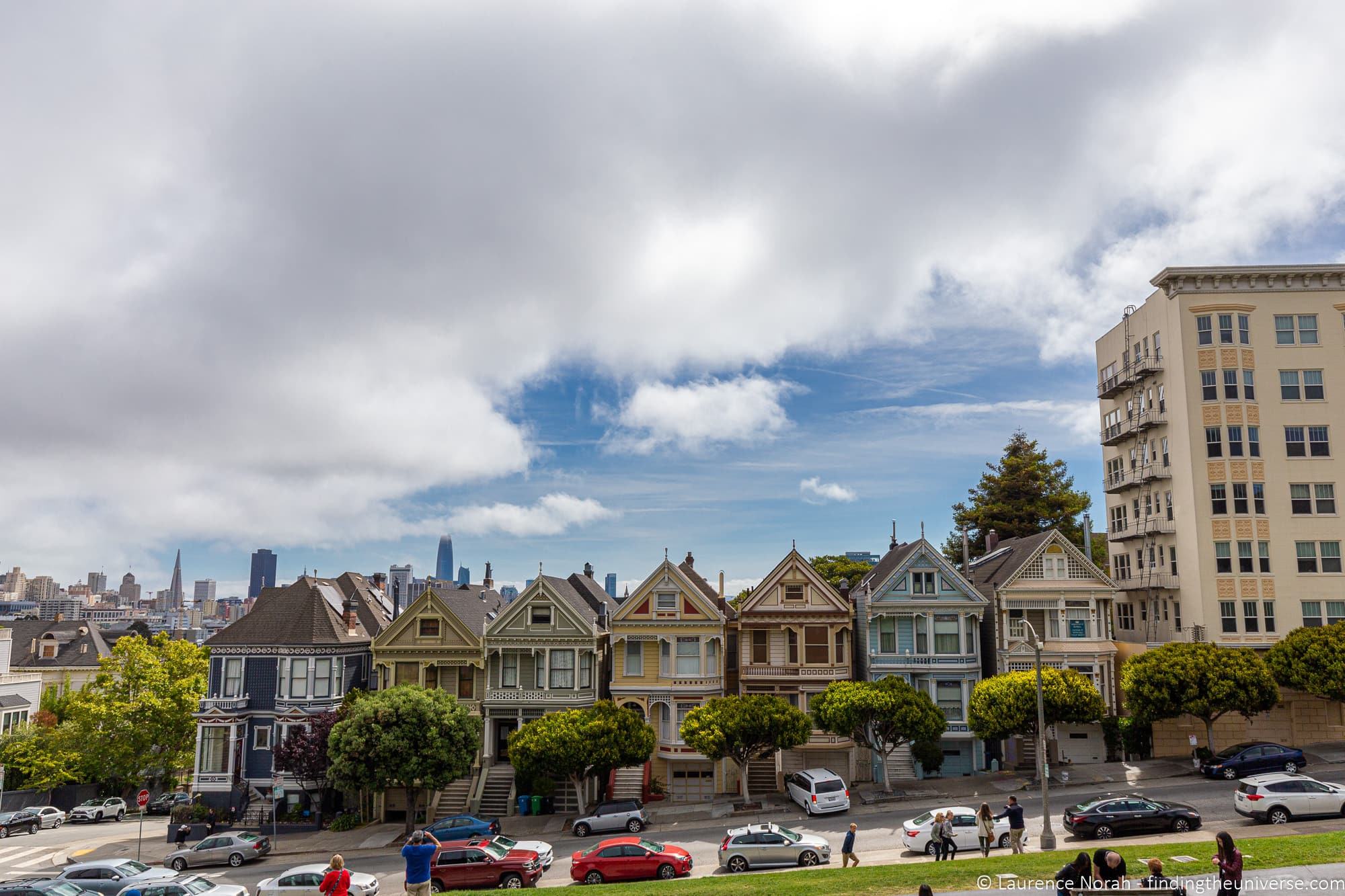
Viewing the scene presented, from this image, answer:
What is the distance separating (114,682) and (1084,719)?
56.6m

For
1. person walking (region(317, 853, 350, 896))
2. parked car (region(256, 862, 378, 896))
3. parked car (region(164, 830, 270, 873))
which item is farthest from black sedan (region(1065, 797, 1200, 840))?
parked car (region(164, 830, 270, 873))

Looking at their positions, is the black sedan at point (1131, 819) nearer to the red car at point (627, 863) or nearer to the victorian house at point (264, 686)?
the red car at point (627, 863)

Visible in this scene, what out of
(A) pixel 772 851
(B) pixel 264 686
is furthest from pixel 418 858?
(B) pixel 264 686

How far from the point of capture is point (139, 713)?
2110 inches

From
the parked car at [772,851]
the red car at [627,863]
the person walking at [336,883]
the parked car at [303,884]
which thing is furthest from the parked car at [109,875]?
the parked car at [772,851]

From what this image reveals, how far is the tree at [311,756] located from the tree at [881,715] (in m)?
24.8

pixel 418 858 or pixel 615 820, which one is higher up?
pixel 418 858

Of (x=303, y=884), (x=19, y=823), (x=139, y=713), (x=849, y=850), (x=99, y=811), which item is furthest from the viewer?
(x=99, y=811)

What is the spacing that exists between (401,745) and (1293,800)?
36039 mm

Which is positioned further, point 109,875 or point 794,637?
point 794,637

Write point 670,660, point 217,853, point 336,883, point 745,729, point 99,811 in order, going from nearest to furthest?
point 336,883, point 217,853, point 745,729, point 670,660, point 99,811

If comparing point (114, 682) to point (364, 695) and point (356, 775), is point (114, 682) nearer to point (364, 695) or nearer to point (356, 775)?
point (364, 695)

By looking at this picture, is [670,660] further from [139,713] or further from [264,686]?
[139,713]

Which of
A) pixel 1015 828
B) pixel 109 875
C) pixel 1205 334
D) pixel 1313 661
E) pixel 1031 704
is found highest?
pixel 1205 334
